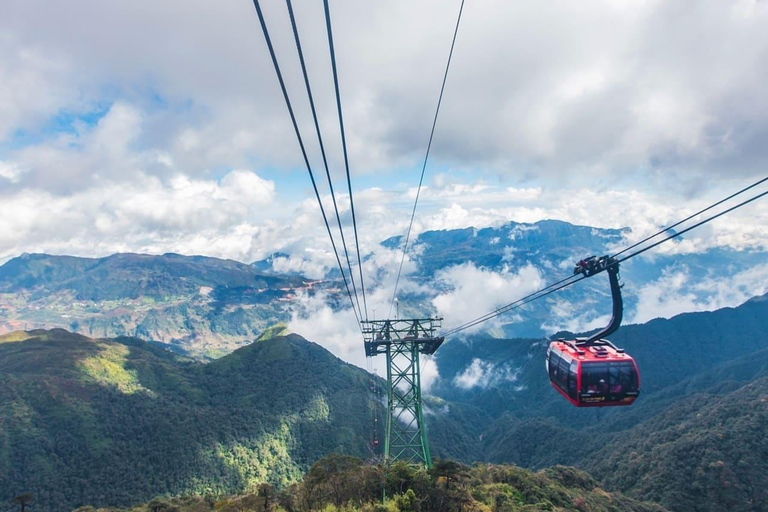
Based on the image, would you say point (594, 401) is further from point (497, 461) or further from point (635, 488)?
point (497, 461)

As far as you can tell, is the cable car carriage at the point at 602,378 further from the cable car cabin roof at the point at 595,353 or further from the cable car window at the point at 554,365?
the cable car window at the point at 554,365

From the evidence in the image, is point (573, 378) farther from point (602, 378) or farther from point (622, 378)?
point (622, 378)

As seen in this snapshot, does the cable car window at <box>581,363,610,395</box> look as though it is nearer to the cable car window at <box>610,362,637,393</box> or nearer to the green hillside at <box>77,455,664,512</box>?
the cable car window at <box>610,362,637,393</box>

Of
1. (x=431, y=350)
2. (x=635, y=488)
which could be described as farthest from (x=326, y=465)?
(x=635, y=488)

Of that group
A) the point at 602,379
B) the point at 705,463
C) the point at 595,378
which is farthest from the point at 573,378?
the point at 705,463

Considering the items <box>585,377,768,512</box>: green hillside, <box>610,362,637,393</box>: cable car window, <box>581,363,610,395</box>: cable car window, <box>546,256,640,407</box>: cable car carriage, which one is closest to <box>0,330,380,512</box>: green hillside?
<box>585,377,768,512</box>: green hillside

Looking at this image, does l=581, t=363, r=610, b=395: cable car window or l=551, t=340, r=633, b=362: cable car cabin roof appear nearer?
l=581, t=363, r=610, b=395: cable car window
